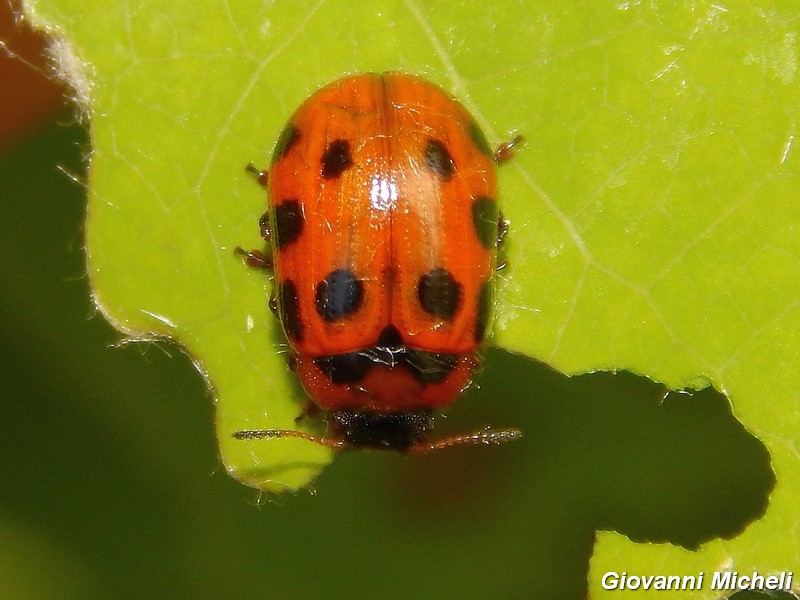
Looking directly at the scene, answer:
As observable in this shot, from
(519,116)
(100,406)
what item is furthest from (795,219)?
(100,406)

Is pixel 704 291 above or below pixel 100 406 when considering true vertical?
above

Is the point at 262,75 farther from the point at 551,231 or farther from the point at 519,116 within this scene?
the point at 551,231

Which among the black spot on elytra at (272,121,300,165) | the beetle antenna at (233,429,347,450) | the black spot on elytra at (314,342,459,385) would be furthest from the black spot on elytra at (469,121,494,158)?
the beetle antenna at (233,429,347,450)

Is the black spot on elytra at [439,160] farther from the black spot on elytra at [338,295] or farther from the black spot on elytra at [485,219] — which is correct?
the black spot on elytra at [338,295]

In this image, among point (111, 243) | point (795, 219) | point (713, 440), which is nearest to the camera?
point (795, 219)

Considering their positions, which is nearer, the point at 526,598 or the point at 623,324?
the point at 623,324

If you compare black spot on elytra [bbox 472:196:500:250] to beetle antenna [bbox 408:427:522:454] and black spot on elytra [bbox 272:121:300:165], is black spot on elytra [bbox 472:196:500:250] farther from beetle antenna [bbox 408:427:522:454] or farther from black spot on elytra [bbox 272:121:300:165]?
beetle antenna [bbox 408:427:522:454]
